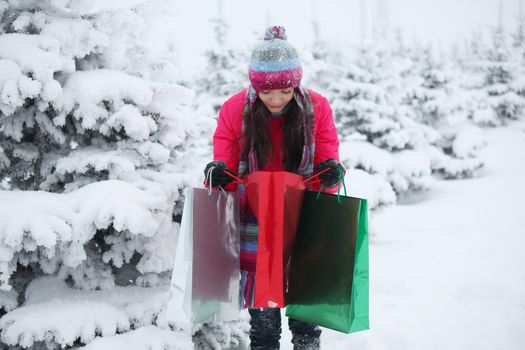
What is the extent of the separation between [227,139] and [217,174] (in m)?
0.27

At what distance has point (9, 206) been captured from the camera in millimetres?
2246

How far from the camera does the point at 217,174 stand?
2.14 m

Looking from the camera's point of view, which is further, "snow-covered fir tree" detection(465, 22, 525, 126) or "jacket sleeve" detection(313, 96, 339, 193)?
"snow-covered fir tree" detection(465, 22, 525, 126)

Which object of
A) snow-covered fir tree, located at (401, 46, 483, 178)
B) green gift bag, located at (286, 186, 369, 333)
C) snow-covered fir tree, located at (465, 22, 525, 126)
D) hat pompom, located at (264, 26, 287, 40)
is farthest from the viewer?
snow-covered fir tree, located at (465, 22, 525, 126)

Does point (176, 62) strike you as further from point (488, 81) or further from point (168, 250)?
point (488, 81)

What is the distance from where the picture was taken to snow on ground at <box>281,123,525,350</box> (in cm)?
340

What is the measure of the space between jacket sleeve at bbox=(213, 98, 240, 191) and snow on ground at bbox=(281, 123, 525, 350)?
1.81 m

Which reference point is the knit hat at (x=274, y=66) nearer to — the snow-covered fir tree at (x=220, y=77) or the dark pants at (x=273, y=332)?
the dark pants at (x=273, y=332)

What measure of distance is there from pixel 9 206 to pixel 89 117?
69 cm

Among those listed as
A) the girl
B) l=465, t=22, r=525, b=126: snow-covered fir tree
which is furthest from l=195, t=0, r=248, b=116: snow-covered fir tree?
l=465, t=22, r=525, b=126: snow-covered fir tree

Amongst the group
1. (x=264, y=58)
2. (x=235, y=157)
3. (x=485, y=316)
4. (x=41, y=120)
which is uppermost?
(x=264, y=58)

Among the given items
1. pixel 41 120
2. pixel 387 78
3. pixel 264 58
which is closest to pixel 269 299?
pixel 264 58

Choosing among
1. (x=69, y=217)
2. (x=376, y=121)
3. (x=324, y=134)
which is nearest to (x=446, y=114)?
(x=376, y=121)

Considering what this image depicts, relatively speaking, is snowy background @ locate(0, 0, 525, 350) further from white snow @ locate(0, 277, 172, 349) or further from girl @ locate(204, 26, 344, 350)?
girl @ locate(204, 26, 344, 350)
